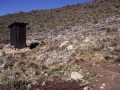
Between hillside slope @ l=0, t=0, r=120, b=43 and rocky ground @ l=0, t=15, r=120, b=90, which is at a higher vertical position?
hillside slope @ l=0, t=0, r=120, b=43

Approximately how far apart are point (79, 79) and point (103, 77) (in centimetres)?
106

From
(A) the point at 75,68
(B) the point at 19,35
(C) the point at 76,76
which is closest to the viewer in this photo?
(C) the point at 76,76

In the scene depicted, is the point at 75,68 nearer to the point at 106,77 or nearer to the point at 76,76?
the point at 76,76

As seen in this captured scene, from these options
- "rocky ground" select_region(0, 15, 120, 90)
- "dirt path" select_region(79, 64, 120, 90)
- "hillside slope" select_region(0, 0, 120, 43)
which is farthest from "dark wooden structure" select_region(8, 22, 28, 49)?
"dirt path" select_region(79, 64, 120, 90)

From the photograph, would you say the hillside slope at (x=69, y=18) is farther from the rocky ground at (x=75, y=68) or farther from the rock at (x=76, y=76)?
the rock at (x=76, y=76)

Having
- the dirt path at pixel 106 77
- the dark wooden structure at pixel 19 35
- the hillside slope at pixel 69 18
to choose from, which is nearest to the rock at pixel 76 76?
the dirt path at pixel 106 77

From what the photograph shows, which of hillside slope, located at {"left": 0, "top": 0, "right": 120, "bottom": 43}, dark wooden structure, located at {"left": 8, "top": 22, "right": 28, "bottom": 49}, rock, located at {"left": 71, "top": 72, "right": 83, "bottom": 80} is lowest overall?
rock, located at {"left": 71, "top": 72, "right": 83, "bottom": 80}

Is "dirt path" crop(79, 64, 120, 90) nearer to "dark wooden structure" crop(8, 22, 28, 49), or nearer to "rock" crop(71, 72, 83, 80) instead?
"rock" crop(71, 72, 83, 80)

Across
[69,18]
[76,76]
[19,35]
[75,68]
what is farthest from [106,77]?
[69,18]

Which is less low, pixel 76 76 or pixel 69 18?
pixel 69 18

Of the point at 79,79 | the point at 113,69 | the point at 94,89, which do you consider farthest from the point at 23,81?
the point at 113,69

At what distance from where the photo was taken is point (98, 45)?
39.3 feet

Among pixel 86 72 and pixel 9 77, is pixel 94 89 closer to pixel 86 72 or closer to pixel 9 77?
pixel 86 72

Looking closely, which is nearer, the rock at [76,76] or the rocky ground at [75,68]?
the rocky ground at [75,68]
